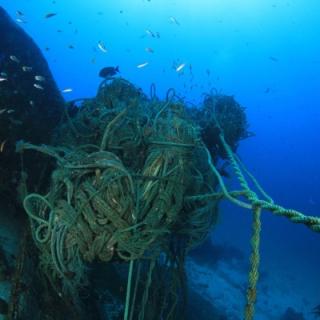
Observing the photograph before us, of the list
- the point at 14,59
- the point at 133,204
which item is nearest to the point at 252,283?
the point at 133,204

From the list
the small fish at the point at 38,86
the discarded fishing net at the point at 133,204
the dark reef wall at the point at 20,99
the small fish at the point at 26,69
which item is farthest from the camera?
the small fish at the point at 26,69

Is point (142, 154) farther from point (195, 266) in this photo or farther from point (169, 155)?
point (195, 266)

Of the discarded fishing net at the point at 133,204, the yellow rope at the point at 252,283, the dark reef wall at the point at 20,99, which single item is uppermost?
the dark reef wall at the point at 20,99

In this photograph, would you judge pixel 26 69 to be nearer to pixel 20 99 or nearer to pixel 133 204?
pixel 20 99

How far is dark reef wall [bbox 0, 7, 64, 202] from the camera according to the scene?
6.13 metres

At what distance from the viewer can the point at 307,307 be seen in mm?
19875

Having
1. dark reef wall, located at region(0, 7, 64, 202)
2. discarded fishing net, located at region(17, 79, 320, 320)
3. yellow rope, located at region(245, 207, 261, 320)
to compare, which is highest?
dark reef wall, located at region(0, 7, 64, 202)

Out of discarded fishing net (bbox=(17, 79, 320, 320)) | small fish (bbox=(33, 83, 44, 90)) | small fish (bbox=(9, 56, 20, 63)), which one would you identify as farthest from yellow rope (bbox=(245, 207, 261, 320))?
small fish (bbox=(9, 56, 20, 63))

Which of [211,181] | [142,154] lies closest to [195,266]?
[211,181]

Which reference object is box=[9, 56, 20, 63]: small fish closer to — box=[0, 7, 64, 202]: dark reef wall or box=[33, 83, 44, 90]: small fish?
box=[0, 7, 64, 202]: dark reef wall

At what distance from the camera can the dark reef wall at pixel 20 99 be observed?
20.1 feet

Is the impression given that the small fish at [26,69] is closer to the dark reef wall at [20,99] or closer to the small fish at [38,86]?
the dark reef wall at [20,99]

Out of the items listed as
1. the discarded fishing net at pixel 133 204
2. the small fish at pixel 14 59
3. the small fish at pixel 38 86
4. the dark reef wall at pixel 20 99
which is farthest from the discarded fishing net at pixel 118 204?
the small fish at pixel 14 59

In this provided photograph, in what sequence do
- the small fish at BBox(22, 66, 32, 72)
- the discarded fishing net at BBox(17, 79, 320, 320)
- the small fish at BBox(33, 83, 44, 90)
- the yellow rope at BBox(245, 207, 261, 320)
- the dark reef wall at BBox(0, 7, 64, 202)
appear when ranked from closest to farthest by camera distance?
1. the yellow rope at BBox(245, 207, 261, 320)
2. the discarded fishing net at BBox(17, 79, 320, 320)
3. the dark reef wall at BBox(0, 7, 64, 202)
4. the small fish at BBox(33, 83, 44, 90)
5. the small fish at BBox(22, 66, 32, 72)
